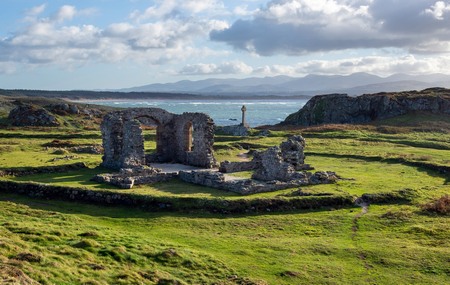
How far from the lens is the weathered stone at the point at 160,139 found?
3459 cm

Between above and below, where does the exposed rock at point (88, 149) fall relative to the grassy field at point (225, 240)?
above

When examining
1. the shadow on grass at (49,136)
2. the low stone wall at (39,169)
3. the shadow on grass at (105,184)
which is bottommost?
the shadow on grass at (105,184)

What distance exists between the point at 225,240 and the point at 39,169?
17276 mm

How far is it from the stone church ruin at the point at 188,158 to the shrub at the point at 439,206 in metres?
6.97

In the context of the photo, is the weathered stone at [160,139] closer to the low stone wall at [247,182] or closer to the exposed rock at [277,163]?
the exposed rock at [277,163]

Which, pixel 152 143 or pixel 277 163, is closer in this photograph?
pixel 277 163

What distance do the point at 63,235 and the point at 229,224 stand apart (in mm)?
7294

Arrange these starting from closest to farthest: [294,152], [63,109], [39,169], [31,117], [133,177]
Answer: [133,177], [39,169], [294,152], [31,117], [63,109]

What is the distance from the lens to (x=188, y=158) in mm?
39062

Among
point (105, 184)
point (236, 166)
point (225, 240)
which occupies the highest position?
point (236, 166)

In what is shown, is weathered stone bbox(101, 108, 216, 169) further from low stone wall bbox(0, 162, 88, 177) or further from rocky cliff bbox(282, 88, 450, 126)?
rocky cliff bbox(282, 88, 450, 126)

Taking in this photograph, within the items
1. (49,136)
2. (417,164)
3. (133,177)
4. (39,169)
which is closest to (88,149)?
(39,169)

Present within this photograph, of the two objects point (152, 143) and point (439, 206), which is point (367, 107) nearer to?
point (152, 143)

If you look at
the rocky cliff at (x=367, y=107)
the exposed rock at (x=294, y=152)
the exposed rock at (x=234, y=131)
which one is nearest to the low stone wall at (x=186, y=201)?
the exposed rock at (x=294, y=152)
